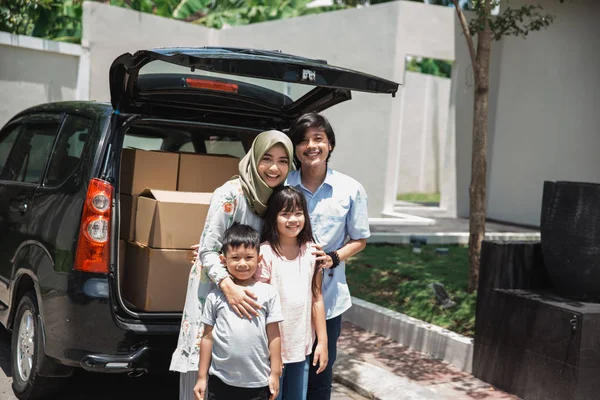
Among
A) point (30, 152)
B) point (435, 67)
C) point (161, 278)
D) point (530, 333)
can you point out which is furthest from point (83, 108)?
point (435, 67)

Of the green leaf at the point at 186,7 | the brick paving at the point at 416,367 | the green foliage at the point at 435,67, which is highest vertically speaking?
the green foliage at the point at 435,67

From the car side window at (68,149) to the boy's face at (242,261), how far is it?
1471mm

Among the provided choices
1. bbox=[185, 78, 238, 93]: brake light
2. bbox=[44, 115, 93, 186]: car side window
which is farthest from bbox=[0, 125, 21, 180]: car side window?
bbox=[185, 78, 238, 93]: brake light

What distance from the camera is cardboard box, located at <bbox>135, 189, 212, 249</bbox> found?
425 cm

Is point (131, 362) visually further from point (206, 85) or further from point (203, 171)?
point (206, 85)

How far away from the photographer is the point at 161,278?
427 centimetres

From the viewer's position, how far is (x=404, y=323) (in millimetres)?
6215

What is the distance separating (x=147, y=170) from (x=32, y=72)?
9.42 meters

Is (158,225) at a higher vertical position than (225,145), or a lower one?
lower

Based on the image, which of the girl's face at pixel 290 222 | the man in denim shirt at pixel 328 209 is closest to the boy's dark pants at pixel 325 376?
the man in denim shirt at pixel 328 209

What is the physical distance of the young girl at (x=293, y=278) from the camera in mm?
3348

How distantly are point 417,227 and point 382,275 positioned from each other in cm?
476

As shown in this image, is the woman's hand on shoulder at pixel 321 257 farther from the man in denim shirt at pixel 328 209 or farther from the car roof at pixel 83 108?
the car roof at pixel 83 108

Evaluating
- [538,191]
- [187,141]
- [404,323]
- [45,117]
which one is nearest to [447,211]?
[538,191]
